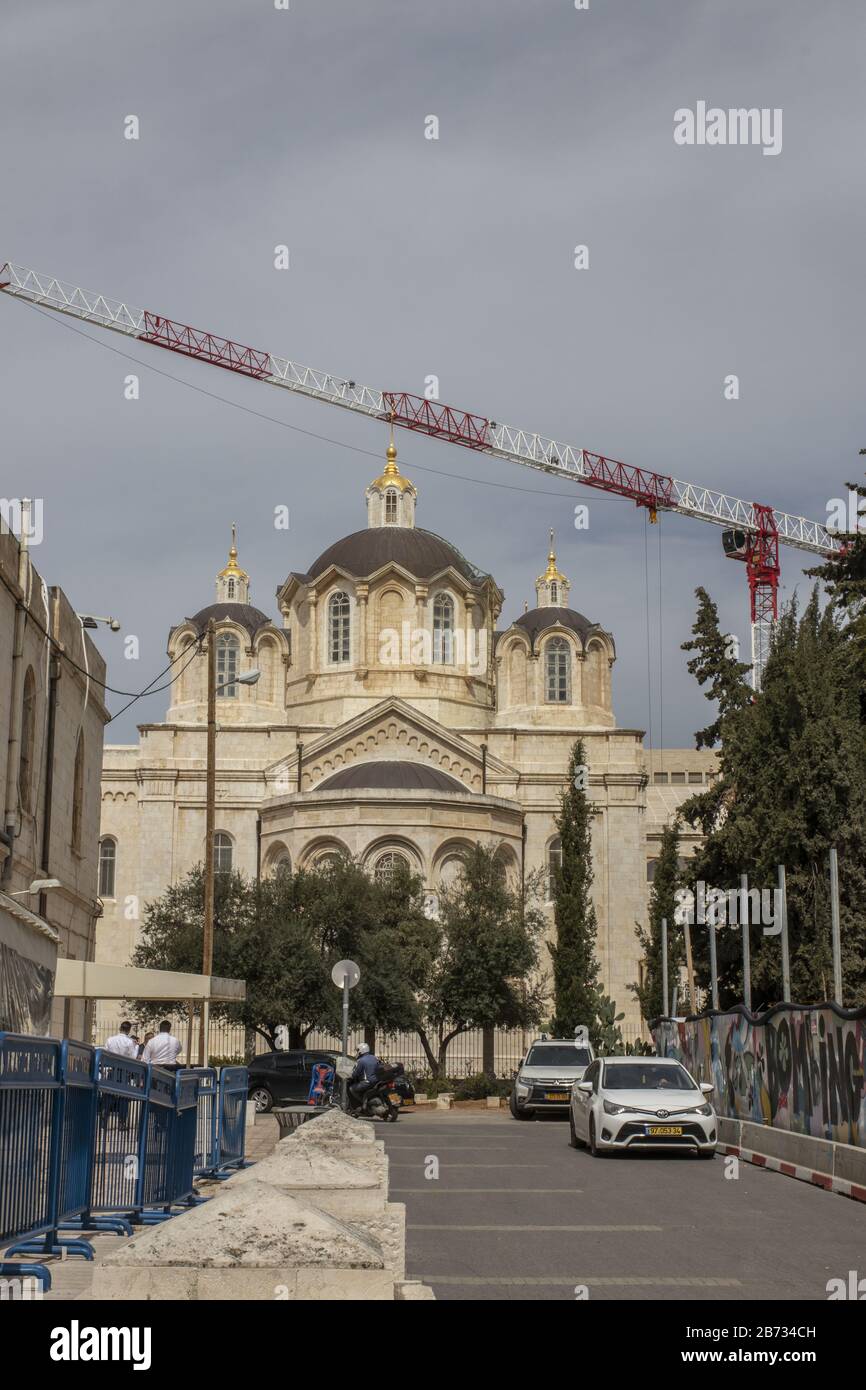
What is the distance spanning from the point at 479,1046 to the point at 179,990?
3358 centimetres

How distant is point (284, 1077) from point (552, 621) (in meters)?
36.7

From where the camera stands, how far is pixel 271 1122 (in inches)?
1198

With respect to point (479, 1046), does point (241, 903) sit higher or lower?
higher

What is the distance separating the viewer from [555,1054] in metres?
31.8

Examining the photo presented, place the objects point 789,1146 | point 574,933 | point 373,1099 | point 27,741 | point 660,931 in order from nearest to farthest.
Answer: point 789,1146, point 27,741, point 373,1099, point 660,931, point 574,933

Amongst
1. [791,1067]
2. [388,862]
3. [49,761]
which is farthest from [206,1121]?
[388,862]

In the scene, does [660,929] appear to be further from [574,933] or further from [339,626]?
[339,626]

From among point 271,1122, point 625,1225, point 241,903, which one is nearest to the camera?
point 625,1225

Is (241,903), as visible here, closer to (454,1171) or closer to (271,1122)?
(271,1122)

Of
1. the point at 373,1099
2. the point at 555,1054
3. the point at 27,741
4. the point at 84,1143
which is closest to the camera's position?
the point at 84,1143

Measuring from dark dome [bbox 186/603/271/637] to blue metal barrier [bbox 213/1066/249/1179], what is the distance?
2028 inches

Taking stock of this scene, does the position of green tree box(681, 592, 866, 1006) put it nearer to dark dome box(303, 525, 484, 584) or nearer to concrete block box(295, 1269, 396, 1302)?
concrete block box(295, 1269, 396, 1302)

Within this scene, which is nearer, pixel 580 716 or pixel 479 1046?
pixel 479 1046
